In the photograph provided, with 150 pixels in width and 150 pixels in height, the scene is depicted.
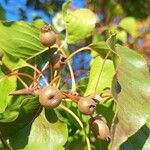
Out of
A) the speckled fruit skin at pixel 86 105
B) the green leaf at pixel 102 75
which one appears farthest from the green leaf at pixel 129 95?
the green leaf at pixel 102 75

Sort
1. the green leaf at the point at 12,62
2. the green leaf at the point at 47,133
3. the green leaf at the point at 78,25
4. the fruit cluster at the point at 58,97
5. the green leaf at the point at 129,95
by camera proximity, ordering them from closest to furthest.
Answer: the green leaf at the point at 129,95
the fruit cluster at the point at 58,97
the green leaf at the point at 47,133
the green leaf at the point at 12,62
the green leaf at the point at 78,25

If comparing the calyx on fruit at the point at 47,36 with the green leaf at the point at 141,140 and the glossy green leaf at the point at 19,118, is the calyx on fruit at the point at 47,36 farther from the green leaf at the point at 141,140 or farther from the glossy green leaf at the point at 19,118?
the green leaf at the point at 141,140

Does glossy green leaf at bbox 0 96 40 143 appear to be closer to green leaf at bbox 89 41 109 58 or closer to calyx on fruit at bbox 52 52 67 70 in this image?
calyx on fruit at bbox 52 52 67 70

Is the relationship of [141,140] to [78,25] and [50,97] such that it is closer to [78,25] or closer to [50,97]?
[50,97]

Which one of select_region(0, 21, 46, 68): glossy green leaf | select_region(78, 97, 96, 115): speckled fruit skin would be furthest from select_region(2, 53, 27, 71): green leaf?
select_region(78, 97, 96, 115): speckled fruit skin

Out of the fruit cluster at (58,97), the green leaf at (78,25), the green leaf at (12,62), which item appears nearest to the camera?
the fruit cluster at (58,97)

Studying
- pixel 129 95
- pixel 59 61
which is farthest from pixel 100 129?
pixel 59 61
